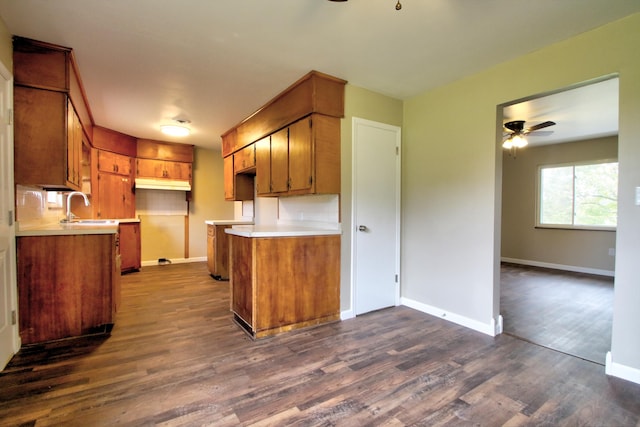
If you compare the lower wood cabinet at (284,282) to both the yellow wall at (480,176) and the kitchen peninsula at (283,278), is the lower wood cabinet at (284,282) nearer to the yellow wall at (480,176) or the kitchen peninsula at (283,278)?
the kitchen peninsula at (283,278)

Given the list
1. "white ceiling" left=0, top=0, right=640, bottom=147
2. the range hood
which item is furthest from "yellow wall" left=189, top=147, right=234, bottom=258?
"white ceiling" left=0, top=0, right=640, bottom=147

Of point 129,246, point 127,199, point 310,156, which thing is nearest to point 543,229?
point 310,156

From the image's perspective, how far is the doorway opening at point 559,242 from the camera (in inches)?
115

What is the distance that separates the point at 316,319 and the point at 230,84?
2659 millimetres

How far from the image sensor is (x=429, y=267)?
11.0 feet

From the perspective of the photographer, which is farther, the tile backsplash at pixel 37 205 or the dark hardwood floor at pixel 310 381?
the tile backsplash at pixel 37 205

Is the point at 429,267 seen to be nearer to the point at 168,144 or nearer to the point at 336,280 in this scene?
the point at 336,280

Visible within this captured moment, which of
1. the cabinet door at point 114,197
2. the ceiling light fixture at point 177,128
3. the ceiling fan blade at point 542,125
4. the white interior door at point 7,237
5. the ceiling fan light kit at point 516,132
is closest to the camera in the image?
the white interior door at point 7,237

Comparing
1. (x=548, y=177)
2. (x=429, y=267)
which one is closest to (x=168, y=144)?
(x=429, y=267)

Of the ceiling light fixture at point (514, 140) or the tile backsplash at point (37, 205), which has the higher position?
the ceiling light fixture at point (514, 140)

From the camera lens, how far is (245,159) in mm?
4500

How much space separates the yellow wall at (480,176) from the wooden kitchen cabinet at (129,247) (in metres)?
4.73

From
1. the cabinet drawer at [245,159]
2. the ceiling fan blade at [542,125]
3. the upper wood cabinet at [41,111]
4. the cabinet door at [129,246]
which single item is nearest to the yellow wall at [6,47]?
the upper wood cabinet at [41,111]

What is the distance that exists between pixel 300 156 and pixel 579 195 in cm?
568
